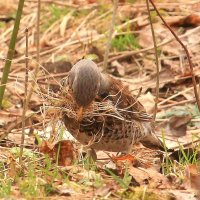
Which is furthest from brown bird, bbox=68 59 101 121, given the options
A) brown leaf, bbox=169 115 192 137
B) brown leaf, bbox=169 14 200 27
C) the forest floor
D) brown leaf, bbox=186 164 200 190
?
brown leaf, bbox=169 14 200 27

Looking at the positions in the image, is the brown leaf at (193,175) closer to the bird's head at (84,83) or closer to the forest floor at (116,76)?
the forest floor at (116,76)

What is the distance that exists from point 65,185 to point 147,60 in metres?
4.78

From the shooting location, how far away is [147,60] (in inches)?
355

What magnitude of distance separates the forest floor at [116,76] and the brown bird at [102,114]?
0.12 m

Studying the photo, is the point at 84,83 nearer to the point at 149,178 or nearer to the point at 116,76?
the point at 149,178

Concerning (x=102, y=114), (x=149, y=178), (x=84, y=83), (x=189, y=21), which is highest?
(x=189, y=21)

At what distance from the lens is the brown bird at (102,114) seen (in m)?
4.98

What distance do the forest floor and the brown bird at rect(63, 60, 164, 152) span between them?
119 millimetres

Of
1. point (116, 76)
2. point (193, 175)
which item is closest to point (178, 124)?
point (116, 76)

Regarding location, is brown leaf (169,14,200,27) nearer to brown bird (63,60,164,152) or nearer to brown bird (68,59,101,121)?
brown bird (63,60,164,152)

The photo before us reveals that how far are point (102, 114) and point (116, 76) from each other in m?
3.63

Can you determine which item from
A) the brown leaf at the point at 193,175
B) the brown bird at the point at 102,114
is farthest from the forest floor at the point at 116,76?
the brown bird at the point at 102,114

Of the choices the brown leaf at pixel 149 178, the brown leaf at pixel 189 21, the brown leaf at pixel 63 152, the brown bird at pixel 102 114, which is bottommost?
the brown leaf at pixel 149 178

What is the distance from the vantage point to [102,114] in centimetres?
514
